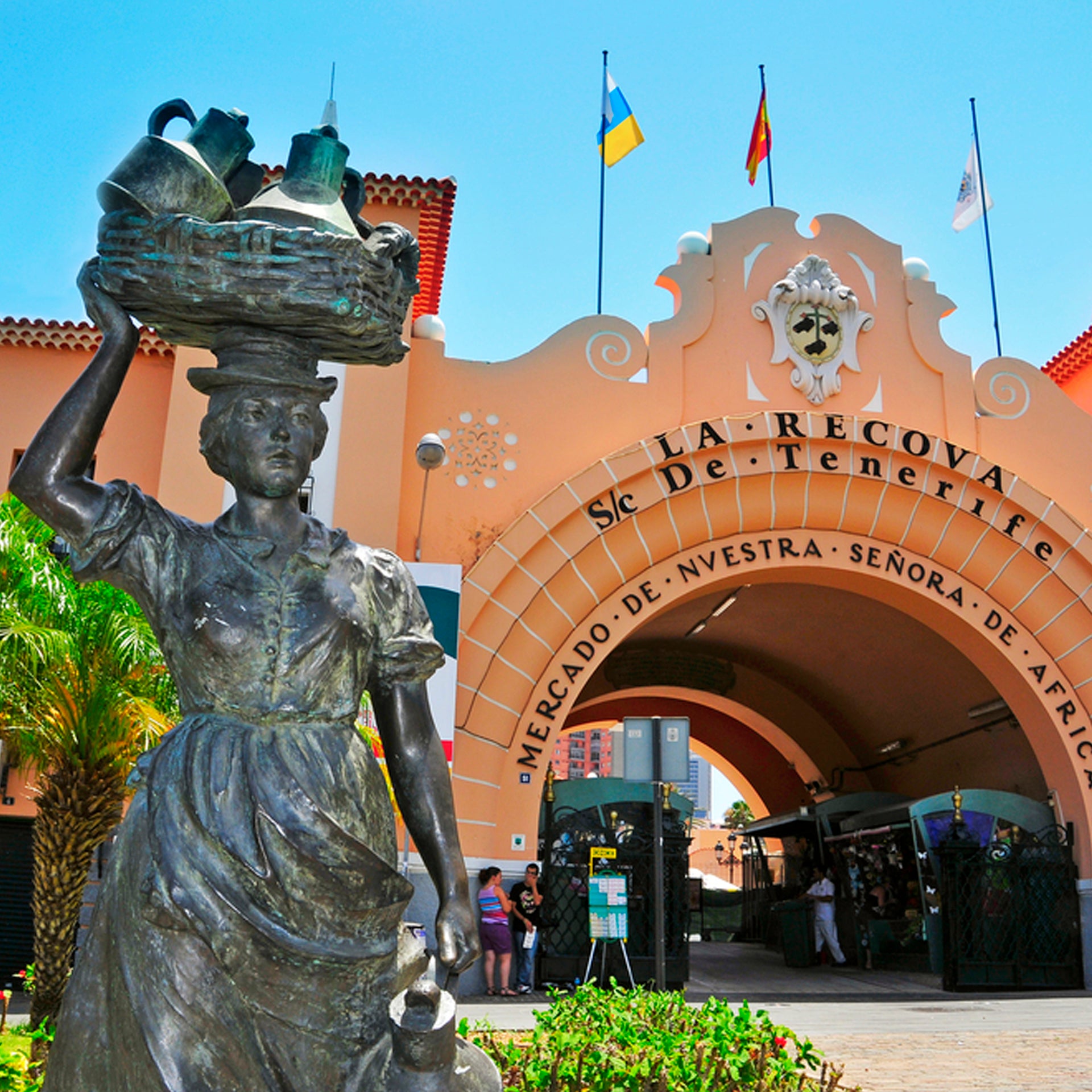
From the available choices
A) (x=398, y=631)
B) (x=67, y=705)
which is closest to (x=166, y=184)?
(x=398, y=631)

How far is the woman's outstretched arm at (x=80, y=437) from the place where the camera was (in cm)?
261

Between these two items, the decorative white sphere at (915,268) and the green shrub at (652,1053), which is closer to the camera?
the green shrub at (652,1053)

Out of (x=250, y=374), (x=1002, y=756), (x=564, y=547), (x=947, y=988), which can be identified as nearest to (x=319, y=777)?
(x=250, y=374)

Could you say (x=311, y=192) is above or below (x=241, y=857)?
above

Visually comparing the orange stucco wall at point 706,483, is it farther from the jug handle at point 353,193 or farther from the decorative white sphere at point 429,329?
the jug handle at point 353,193

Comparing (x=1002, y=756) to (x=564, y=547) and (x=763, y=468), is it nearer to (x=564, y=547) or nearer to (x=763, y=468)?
(x=763, y=468)

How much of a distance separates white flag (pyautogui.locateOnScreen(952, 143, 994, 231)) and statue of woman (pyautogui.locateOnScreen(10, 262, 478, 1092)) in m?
15.4

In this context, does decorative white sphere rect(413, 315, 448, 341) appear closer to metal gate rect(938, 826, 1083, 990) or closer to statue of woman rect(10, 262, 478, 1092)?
metal gate rect(938, 826, 1083, 990)

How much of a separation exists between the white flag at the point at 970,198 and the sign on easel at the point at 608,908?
10.4 m

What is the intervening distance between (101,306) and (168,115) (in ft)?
2.05

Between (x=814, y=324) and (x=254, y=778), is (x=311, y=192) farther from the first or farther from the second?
(x=814, y=324)

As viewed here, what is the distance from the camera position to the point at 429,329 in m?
13.8

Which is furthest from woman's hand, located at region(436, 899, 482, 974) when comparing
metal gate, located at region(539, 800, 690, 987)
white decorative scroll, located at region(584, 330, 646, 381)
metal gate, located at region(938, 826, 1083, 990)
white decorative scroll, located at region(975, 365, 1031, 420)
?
white decorative scroll, located at region(975, 365, 1031, 420)

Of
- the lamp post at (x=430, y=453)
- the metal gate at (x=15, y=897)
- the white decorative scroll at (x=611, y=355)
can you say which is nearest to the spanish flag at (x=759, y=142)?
the white decorative scroll at (x=611, y=355)
